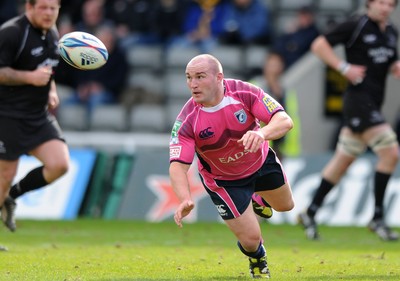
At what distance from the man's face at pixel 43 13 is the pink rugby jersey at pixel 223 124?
2.76 metres

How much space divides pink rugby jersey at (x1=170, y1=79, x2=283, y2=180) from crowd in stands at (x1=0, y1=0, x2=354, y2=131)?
399 inches

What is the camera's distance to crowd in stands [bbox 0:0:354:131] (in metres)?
19.9

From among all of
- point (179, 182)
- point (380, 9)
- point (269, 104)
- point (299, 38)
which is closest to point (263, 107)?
point (269, 104)

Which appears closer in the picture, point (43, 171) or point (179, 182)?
point (179, 182)

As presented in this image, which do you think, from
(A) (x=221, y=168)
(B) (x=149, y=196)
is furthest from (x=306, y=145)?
(A) (x=221, y=168)

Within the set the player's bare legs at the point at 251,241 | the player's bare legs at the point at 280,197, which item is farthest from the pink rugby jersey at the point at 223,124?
the player's bare legs at the point at 280,197

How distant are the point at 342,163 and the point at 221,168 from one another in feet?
14.0

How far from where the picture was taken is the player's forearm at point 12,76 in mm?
11016

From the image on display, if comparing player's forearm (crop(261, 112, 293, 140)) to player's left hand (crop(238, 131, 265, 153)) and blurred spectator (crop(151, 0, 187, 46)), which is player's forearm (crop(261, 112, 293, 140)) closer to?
player's left hand (crop(238, 131, 265, 153))

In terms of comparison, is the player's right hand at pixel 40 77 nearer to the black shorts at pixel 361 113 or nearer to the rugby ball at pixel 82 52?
the rugby ball at pixel 82 52

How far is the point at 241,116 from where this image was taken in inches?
360

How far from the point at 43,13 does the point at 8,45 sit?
53 centimetres

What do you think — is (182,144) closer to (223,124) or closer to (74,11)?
(223,124)

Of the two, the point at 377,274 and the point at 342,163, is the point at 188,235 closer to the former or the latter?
the point at 342,163
